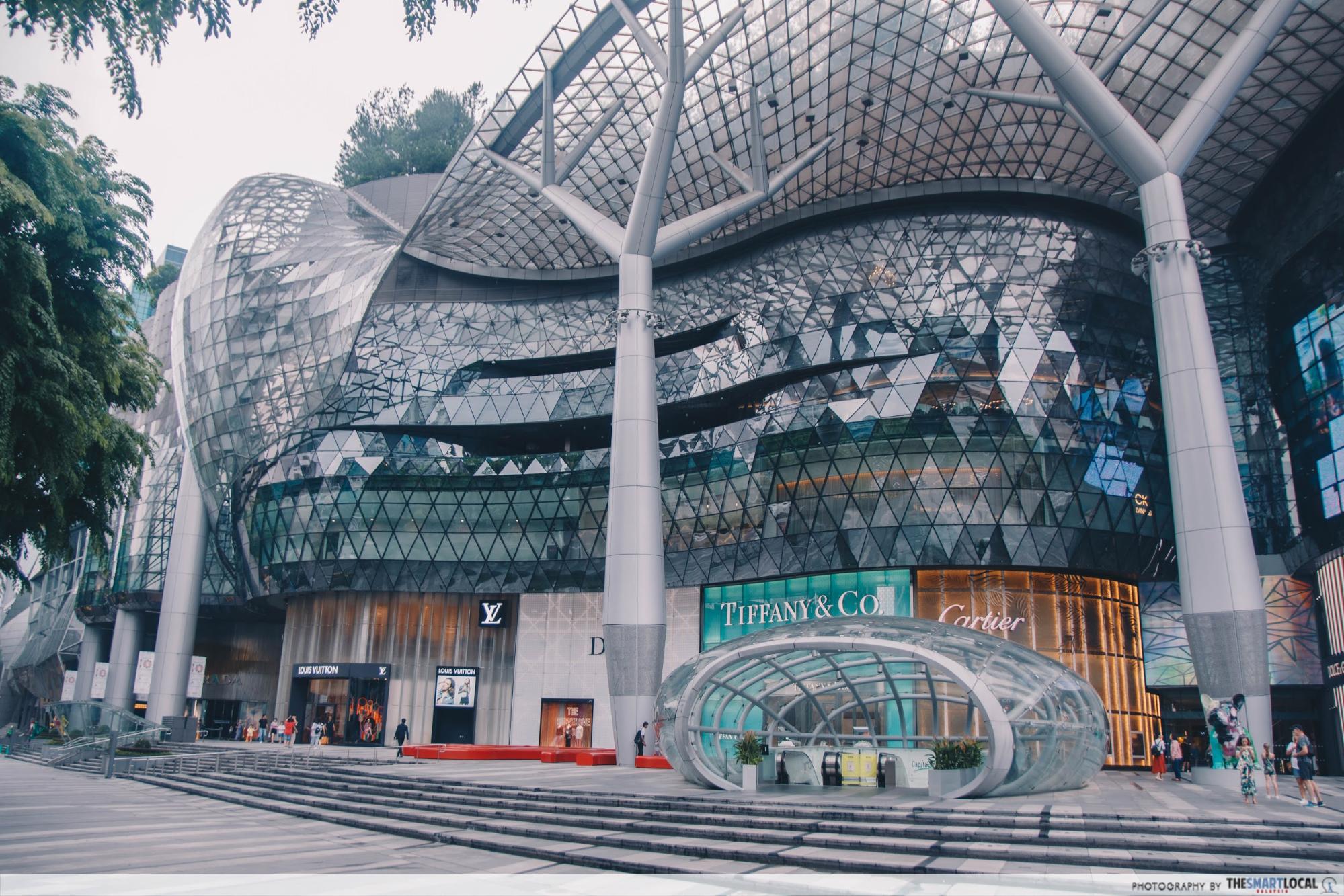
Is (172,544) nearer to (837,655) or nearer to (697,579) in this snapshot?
(697,579)

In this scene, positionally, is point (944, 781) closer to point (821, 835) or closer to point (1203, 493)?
point (821, 835)

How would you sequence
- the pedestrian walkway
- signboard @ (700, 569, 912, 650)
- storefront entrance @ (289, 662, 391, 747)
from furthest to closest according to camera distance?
storefront entrance @ (289, 662, 391, 747) → signboard @ (700, 569, 912, 650) → the pedestrian walkway

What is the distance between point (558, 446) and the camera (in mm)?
58188

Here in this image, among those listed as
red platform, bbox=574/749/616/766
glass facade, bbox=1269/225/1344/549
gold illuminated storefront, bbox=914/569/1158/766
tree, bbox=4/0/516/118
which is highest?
glass facade, bbox=1269/225/1344/549

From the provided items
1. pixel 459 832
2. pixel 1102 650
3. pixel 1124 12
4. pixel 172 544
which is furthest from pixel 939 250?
pixel 172 544

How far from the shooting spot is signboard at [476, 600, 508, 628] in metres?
49.8

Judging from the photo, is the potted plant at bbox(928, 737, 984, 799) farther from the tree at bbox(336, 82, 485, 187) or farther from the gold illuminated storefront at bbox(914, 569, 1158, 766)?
the tree at bbox(336, 82, 485, 187)

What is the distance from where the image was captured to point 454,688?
1884 inches

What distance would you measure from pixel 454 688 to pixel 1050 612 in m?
29.3

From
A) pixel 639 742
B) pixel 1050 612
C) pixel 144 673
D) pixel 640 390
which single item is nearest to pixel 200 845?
pixel 639 742

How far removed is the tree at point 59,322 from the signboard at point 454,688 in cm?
3226

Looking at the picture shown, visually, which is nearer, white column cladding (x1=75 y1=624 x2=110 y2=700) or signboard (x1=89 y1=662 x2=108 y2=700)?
signboard (x1=89 y1=662 x2=108 y2=700)

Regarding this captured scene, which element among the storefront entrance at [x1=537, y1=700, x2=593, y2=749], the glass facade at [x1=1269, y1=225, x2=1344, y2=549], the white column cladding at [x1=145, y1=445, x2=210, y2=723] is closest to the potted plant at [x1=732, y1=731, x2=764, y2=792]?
the storefront entrance at [x1=537, y1=700, x2=593, y2=749]

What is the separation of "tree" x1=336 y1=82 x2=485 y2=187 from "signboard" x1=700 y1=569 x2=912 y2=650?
47.4 meters
